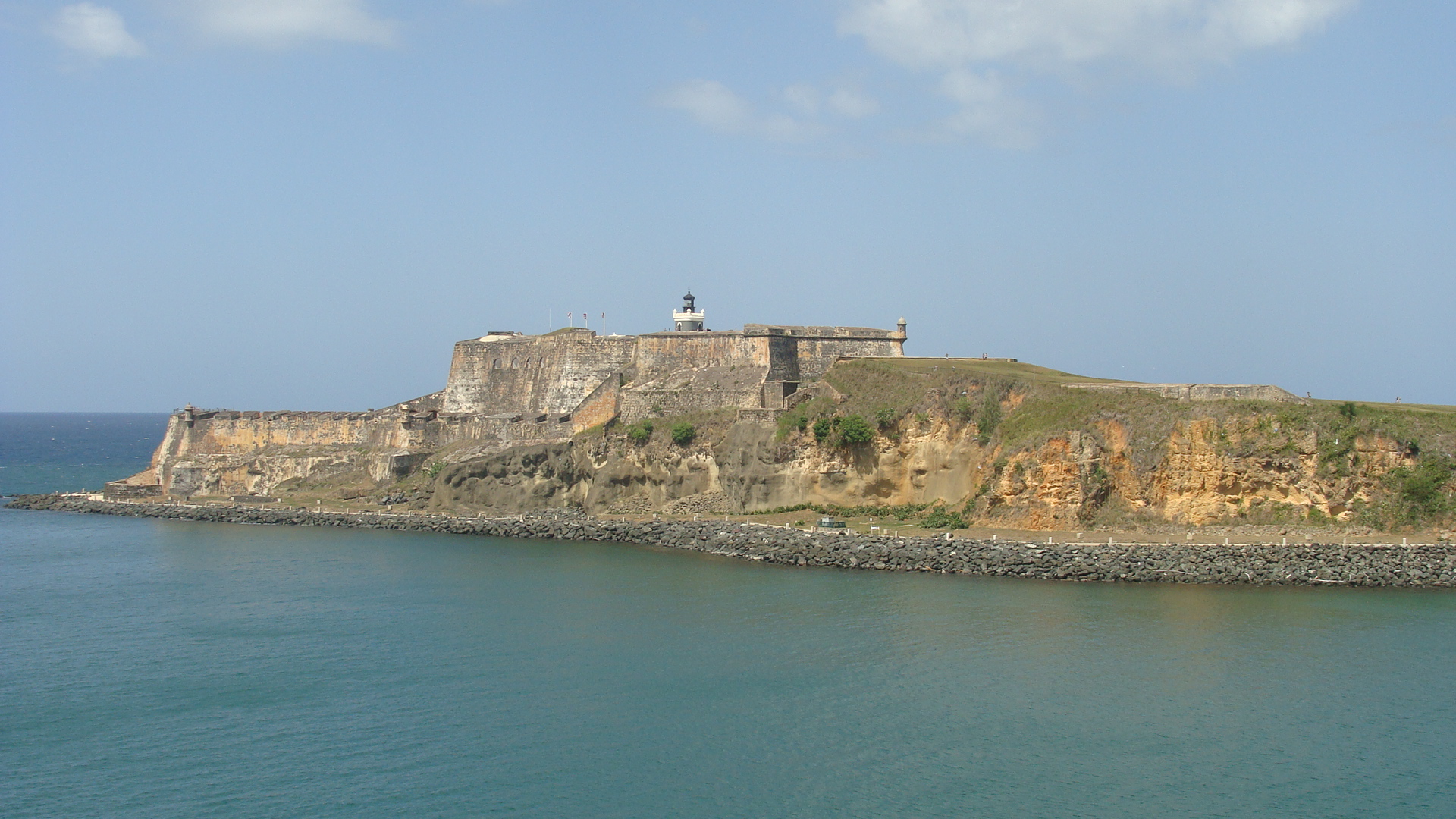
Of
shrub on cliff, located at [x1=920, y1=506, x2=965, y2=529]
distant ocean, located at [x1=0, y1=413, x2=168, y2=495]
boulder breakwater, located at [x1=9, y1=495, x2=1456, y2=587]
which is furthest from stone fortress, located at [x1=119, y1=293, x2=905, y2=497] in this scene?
Result: distant ocean, located at [x1=0, y1=413, x2=168, y2=495]

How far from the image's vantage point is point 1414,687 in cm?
2128

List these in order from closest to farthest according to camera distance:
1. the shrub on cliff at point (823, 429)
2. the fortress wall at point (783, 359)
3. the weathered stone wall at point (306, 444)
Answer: the shrub on cliff at point (823, 429)
the fortress wall at point (783, 359)
the weathered stone wall at point (306, 444)

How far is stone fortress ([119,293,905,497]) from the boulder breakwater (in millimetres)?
5465

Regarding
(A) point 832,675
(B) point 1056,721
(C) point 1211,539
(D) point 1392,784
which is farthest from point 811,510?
(D) point 1392,784

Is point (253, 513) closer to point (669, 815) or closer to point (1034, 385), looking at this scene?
point (1034, 385)

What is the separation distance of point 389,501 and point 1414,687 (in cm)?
3376

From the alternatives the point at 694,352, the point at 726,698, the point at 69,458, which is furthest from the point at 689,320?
the point at 69,458

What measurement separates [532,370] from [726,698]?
1155 inches

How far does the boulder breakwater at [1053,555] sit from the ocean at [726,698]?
2.31ft

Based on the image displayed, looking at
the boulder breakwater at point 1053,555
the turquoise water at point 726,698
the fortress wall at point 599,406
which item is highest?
the fortress wall at point 599,406

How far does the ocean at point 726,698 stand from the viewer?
1745 centimetres

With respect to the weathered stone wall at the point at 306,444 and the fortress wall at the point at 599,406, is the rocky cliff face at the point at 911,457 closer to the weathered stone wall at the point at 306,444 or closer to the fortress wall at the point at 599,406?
the weathered stone wall at the point at 306,444

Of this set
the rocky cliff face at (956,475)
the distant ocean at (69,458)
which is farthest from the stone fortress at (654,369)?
the distant ocean at (69,458)

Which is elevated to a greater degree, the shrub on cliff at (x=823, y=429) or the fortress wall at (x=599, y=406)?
the fortress wall at (x=599, y=406)
